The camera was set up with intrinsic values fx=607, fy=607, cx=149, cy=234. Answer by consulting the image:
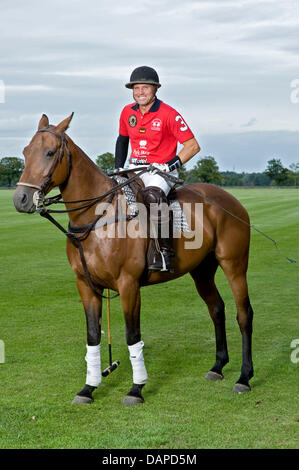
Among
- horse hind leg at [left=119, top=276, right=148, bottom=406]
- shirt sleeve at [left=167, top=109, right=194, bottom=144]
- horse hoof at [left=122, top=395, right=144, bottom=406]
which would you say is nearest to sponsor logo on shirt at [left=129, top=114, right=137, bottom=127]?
shirt sleeve at [left=167, top=109, right=194, bottom=144]

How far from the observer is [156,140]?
21.7 ft

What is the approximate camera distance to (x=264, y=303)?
11.3 m

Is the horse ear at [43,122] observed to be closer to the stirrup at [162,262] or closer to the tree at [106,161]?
the stirrup at [162,262]

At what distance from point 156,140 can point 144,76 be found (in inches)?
27.0

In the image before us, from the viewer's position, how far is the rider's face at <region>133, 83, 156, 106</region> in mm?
6488

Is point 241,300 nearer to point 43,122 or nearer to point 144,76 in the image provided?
point 144,76

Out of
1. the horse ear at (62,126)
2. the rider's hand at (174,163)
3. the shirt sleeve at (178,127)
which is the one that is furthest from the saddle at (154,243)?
the horse ear at (62,126)

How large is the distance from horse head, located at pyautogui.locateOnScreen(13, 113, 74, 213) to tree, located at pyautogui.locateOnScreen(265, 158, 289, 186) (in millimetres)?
182061

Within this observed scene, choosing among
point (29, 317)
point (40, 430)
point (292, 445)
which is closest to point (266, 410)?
point (292, 445)

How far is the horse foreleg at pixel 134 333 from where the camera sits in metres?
6.16

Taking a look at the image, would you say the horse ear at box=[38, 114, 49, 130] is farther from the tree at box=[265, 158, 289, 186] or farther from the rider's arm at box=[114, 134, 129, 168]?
the tree at box=[265, 158, 289, 186]

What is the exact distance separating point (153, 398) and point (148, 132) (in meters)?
2.85

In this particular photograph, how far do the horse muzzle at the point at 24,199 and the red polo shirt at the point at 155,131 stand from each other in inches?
60.0
